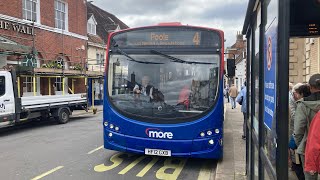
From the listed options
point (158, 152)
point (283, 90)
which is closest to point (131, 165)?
point (158, 152)

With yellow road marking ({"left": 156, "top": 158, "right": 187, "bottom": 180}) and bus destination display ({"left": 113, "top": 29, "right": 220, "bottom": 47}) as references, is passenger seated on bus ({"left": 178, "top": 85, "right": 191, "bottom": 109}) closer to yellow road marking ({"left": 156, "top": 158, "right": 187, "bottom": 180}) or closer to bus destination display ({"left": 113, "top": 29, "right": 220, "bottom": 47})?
bus destination display ({"left": 113, "top": 29, "right": 220, "bottom": 47})

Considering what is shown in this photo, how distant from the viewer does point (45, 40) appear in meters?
21.3

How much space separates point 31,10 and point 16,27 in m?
2.12

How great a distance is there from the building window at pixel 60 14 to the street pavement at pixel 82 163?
14.3 metres

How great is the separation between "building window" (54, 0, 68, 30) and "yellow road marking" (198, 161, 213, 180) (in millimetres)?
18378

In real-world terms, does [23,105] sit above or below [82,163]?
above

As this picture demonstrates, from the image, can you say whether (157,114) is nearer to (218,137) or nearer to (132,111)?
(132,111)

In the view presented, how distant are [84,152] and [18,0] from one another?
14.0 meters

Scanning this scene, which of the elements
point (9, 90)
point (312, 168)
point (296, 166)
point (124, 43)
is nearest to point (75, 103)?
point (9, 90)

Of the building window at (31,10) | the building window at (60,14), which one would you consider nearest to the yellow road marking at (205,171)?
the building window at (31,10)

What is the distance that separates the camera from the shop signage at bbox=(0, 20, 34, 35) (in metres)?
18.0

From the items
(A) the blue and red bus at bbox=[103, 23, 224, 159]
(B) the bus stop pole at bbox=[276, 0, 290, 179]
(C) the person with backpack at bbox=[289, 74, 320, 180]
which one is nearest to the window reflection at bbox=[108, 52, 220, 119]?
(A) the blue and red bus at bbox=[103, 23, 224, 159]

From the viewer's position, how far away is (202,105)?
6.80 metres

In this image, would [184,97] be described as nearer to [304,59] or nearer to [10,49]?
[304,59]
